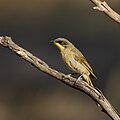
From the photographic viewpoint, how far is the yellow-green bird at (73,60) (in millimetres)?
5594

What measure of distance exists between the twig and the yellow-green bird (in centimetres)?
136

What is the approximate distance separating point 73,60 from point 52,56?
20.3 feet

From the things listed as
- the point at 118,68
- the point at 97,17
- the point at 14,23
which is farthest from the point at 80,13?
the point at 118,68

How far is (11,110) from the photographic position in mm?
10219

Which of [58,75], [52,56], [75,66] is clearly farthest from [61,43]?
[52,56]

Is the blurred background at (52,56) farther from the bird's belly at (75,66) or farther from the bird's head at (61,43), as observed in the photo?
the bird's belly at (75,66)

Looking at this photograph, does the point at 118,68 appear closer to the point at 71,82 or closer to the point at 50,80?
the point at 50,80

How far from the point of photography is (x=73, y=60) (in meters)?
5.75

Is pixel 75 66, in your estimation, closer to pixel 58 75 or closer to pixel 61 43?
pixel 61 43

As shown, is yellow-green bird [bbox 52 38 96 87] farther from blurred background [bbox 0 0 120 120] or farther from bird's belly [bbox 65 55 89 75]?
blurred background [bbox 0 0 120 120]

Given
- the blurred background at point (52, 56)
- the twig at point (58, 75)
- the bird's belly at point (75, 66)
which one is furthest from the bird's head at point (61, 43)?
the blurred background at point (52, 56)

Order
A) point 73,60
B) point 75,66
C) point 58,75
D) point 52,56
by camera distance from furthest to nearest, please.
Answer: point 52,56
point 73,60
point 75,66
point 58,75

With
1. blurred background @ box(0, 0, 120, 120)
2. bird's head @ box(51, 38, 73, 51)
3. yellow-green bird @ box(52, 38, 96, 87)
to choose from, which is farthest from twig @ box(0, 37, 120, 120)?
blurred background @ box(0, 0, 120, 120)

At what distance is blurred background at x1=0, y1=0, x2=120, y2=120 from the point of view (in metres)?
10.3
